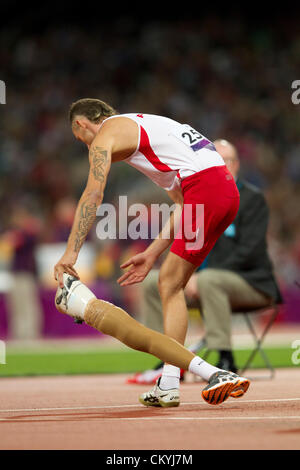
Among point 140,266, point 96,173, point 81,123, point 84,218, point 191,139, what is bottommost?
point 140,266

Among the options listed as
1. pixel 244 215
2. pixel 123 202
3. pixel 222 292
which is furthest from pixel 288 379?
pixel 123 202

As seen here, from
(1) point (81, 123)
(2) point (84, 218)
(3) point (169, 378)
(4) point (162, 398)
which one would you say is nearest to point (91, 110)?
(1) point (81, 123)

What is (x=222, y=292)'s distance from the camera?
27.4ft

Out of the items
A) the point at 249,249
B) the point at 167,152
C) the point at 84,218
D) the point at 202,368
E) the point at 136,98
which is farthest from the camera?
the point at 136,98

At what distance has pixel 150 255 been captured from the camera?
6141 millimetres

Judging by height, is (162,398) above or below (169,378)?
below

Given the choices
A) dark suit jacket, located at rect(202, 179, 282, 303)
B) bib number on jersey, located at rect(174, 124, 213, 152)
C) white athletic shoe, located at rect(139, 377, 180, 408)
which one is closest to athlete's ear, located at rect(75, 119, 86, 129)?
bib number on jersey, located at rect(174, 124, 213, 152)

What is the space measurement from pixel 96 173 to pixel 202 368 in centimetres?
137

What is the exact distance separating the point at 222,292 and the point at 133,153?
292 centimetres

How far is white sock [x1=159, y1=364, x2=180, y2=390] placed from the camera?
5871 mm

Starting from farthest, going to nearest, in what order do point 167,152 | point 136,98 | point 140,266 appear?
point 136,98, point 140,266, point 167,152

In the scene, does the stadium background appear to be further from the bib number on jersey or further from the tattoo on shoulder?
the tattoo on shoulder

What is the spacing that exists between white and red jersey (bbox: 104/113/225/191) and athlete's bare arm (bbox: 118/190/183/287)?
0.30 m

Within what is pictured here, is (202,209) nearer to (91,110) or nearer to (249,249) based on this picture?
(91,110)
